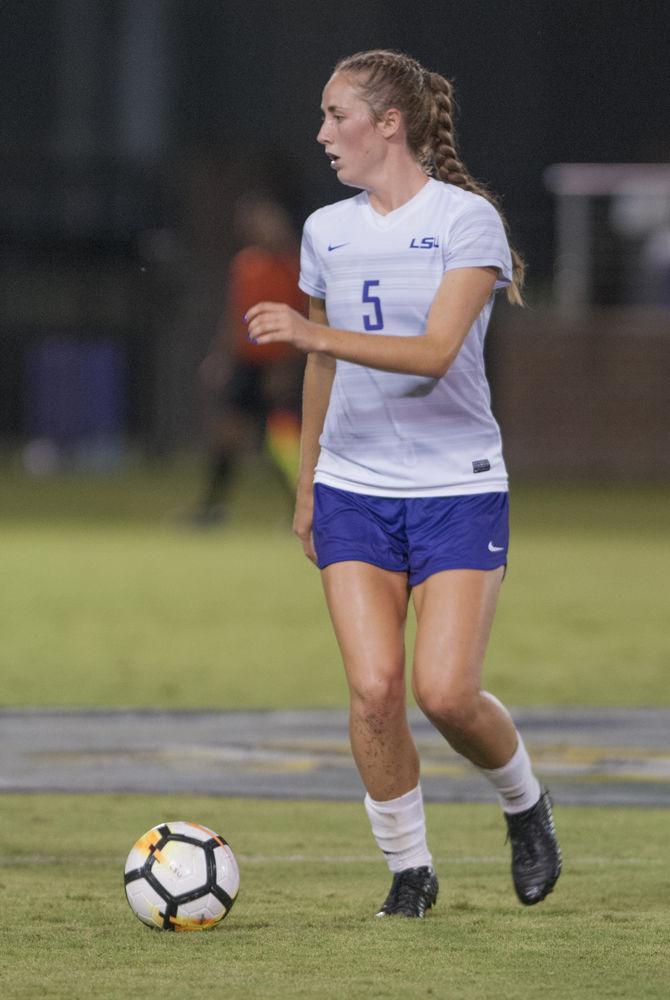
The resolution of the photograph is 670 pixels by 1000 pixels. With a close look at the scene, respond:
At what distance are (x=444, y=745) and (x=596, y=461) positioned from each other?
17159mm

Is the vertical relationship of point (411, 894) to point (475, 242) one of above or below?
below

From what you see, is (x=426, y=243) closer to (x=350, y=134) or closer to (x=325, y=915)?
(x=350, y=134)

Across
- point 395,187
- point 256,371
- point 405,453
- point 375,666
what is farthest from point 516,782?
point 256,371

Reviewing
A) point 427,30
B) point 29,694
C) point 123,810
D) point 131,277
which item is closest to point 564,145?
point 427,30

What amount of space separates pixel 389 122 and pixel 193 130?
88.4 feet

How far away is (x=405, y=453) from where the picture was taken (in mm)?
5531

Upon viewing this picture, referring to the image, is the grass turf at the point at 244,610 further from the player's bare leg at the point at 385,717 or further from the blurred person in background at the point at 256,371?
the player's bare leg at the point at 385,717

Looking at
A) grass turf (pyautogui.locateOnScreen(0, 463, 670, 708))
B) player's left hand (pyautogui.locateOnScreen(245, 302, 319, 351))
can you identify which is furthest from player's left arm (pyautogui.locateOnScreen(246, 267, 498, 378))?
grass turf (pyautogui.locateOnScreen(0, 463, 670, 708))

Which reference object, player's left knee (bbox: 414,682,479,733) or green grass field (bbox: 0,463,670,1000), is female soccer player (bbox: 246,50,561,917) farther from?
green grass field (bbox: 0,463,670,1000)

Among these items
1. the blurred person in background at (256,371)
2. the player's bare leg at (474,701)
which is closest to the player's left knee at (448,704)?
the player's bare leg at (474,701)

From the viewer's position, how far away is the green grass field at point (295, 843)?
4.94 metres

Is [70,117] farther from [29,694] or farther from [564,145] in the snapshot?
[29,694]

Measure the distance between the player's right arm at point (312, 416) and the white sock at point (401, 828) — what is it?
69 centimetres

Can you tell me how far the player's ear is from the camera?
552 cm
